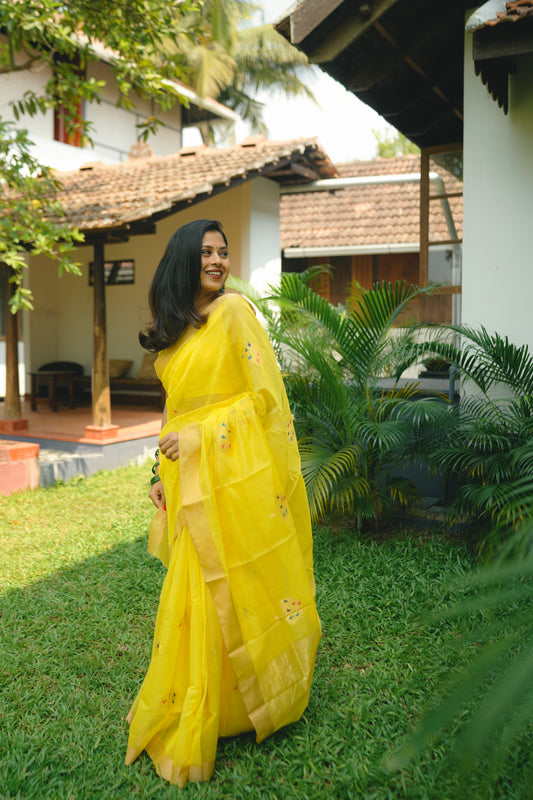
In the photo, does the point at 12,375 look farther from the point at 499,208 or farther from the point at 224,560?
the point at 224,560

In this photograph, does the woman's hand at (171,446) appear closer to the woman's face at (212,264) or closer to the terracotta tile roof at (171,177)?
the woman's face at (212,264)

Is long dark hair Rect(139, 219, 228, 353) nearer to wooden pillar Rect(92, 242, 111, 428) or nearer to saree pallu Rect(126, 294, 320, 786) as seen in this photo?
saree pallu Rect(126, 294, 320, 786)

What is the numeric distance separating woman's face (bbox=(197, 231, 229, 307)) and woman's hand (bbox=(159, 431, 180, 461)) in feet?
1.55

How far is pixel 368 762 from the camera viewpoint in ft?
7.35

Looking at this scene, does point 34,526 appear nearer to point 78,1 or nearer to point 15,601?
point 15,601

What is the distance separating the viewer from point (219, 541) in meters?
2.11

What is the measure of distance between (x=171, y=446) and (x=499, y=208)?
10.9 ft

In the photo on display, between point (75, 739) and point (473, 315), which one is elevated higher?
point (473, 315)

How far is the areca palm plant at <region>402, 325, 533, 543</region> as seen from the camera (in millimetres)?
3883

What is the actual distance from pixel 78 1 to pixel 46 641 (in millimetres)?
5350

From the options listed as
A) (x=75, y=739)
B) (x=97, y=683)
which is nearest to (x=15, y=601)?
(x=97, y=683)

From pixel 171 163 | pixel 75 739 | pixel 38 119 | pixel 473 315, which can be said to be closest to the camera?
pixel 75 739

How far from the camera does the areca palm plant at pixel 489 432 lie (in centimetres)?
388

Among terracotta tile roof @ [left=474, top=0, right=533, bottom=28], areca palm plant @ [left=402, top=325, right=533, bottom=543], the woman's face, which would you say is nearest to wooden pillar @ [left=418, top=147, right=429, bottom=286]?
areca palm plant @ [left=402, top=325, right=533, bottom=543]
